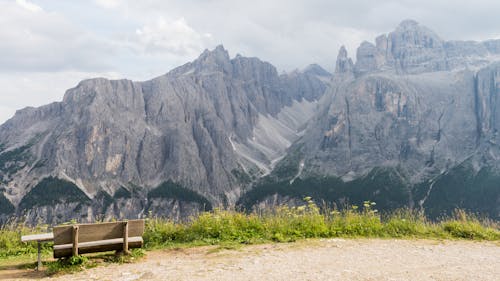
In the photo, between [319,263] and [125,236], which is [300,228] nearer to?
[319,263]

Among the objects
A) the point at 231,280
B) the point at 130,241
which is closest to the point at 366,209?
the point at 231,280

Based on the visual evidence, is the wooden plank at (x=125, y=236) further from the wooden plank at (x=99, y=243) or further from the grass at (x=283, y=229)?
the grass at (x=283, y=229)

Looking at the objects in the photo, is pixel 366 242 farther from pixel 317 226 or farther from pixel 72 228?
pixel 72 228

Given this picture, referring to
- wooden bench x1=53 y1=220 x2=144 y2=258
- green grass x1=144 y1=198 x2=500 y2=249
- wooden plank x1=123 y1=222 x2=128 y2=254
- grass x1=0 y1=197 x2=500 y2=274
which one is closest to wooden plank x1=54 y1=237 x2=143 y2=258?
wooden bench x1=53 y1=220 x2=144 y2=258

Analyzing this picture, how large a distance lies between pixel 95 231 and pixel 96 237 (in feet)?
0.79

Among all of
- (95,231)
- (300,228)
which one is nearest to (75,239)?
(95,231)

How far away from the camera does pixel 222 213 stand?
18.8 m

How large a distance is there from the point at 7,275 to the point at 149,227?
6.72 meters

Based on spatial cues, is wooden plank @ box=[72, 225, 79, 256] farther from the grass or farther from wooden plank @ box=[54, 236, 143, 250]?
the grass

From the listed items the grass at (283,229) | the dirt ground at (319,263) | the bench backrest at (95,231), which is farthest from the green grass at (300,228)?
the bench backrest at (95,231)

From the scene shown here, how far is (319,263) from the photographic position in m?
12.9

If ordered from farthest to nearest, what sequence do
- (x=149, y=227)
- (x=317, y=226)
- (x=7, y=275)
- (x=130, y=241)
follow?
(x=149, y=227) → (x=317, y=226) → (x=130, y=241) → (x=7, y=275)

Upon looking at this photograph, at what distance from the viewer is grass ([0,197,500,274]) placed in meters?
17.2

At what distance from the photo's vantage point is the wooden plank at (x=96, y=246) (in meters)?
12.9
